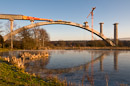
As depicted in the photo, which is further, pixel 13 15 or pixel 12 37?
pixel 13 15

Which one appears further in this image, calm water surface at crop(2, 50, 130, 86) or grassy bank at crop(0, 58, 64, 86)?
calm water surface at crop(2, 50, 130, 86)

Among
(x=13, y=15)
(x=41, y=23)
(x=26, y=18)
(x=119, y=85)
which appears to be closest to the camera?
(x=119, y=85)

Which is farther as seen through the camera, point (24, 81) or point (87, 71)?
point (87, 71)

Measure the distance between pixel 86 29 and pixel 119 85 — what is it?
56.6 meters

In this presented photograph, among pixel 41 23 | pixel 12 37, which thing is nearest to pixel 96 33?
pixel 41 23

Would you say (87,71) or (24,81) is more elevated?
(24,81)

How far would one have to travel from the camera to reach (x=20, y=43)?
140 feet

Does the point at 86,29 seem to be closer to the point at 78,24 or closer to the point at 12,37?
the point at 78,24

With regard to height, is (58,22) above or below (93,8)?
below

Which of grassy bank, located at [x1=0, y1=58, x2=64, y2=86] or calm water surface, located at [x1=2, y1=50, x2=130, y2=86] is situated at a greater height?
grassy bank, located at [x1=0, y1=58, x2=64, y2=86]

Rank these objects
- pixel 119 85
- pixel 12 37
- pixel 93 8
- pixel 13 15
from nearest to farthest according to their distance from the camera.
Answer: pixel 119 85
pixel 12 37
pixel 13 15
pixel 93 8

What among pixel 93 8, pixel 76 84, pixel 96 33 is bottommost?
pixel 76 84

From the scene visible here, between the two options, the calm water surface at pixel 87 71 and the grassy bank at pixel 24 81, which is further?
the calm water surface at pixel 87 71

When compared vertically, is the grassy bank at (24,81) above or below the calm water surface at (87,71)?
above
